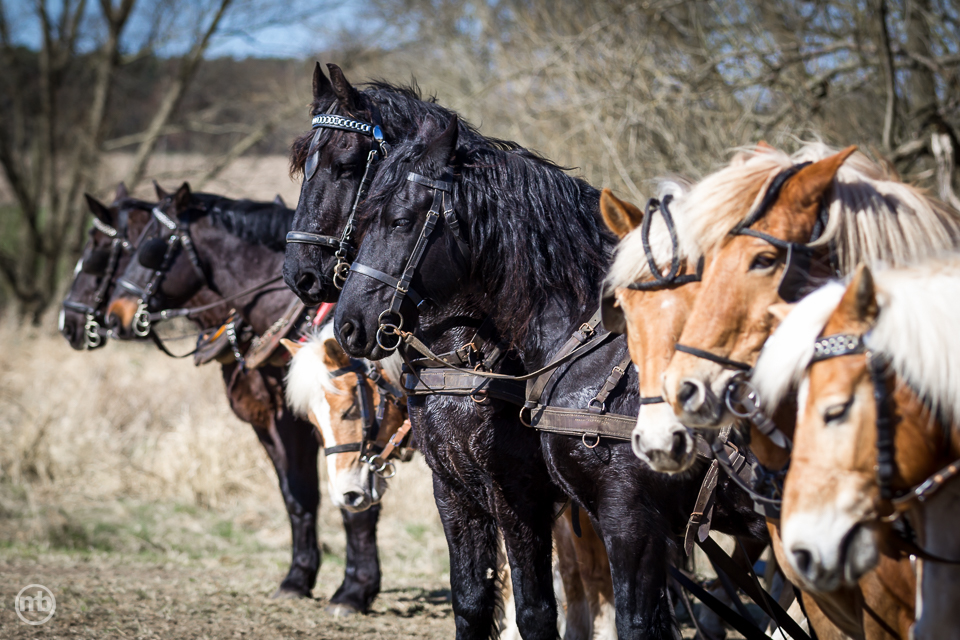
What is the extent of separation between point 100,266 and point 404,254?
3.43 meters

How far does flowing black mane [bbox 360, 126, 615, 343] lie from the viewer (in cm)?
287

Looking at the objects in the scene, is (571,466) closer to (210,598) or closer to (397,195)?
(397,195)

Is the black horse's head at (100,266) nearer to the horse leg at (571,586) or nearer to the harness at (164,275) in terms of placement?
the harness at (164,275)

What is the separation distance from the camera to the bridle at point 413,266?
276 cm

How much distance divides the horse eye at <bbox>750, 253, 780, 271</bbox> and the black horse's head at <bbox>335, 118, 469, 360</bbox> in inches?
48.8

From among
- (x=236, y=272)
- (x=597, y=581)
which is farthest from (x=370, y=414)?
(x=236, y=272)

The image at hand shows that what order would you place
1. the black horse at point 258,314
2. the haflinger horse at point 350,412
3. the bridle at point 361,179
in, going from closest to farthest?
the bridle at point 361,179 < the haflinger horse at point 350,412 < the black horse at point 258,314

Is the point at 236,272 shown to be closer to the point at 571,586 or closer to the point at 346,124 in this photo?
the point at 346,124

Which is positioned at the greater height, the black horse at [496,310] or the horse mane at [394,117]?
the horse mane at [394,117]

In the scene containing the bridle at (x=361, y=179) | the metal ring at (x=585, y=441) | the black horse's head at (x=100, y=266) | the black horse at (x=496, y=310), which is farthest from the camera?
the black horse's head at (x=100, y=266)

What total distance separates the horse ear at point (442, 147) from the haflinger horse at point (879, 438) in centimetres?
166

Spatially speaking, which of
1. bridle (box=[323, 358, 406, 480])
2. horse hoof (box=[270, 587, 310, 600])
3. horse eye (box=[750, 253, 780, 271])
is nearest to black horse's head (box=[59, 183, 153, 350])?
horse hoof (box=[270, 587, 310, 600])

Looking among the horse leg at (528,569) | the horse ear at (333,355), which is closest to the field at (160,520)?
the horse ear at (333,355)

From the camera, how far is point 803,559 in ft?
4.81
